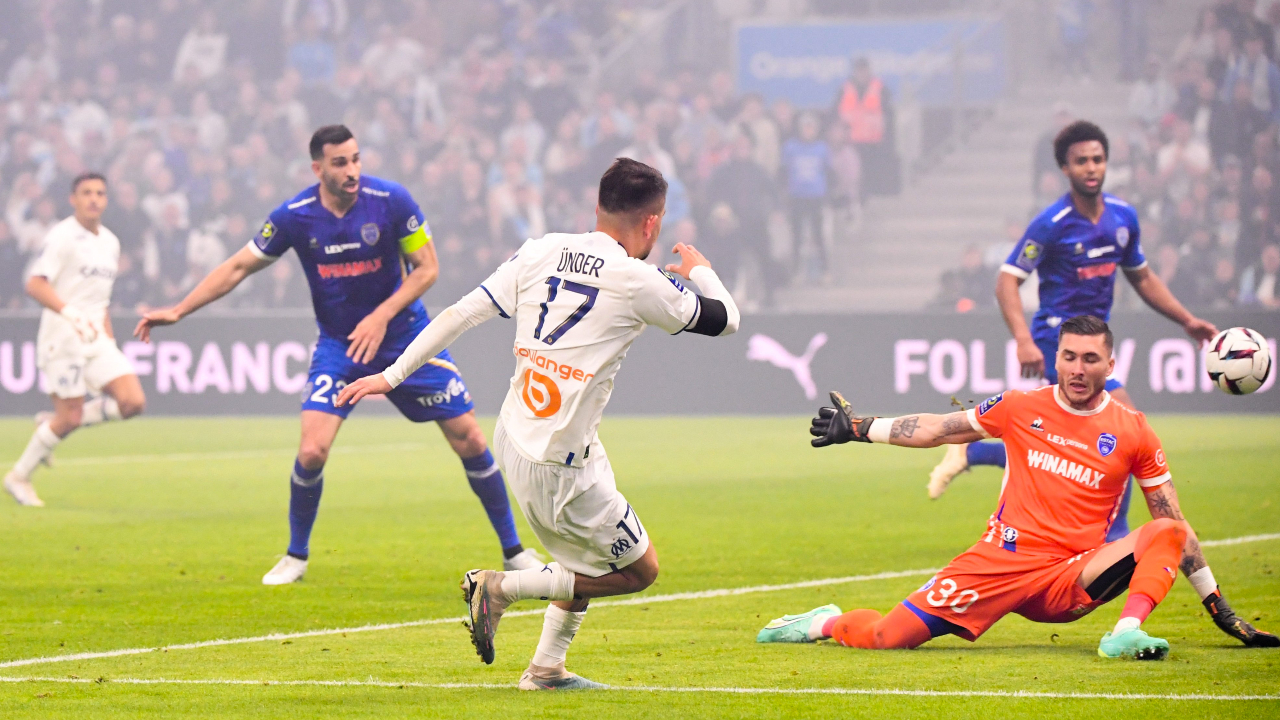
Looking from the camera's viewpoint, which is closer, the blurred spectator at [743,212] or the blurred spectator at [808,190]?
the blurred spectator at [743,212]

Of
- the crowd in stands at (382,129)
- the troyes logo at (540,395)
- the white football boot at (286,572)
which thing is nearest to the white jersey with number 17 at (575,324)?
the troyes logo at (540,395)

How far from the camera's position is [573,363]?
18.0 feet

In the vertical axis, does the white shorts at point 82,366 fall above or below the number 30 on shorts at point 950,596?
below

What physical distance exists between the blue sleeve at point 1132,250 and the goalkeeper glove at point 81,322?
25.5 feet

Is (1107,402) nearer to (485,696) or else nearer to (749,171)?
(485,696)

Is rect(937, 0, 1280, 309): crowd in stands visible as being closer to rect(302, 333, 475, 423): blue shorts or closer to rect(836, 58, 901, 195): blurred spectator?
rect(836, 58, 901, 195): blurred spectator

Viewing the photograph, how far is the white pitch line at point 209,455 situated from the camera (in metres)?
15.4

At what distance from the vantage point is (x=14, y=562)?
917 cm

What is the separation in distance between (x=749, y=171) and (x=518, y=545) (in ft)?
48.3

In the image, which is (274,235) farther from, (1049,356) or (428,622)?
(1049,356)

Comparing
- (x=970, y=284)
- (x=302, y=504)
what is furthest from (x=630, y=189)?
(x=970, y=284)

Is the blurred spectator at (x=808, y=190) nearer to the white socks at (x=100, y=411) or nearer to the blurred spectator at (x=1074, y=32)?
the blurred spectator at (x=1074, y=32)

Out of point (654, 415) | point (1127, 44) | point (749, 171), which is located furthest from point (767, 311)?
point (1127, 44)

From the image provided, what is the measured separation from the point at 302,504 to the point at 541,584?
11.0 feet
